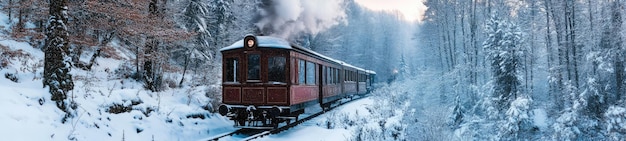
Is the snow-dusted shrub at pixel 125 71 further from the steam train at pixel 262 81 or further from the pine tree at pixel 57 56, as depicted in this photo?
the pine tree at pixel 57 56

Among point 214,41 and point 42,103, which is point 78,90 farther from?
point 214,41

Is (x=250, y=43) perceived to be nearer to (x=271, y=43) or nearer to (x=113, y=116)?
(x=271, y=43)

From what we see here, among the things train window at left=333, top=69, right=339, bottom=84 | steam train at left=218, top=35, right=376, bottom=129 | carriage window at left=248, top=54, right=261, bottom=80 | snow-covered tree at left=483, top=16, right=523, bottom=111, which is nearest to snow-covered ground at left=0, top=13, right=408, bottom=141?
steam train at left=218, top=35, right=376, bottom=129

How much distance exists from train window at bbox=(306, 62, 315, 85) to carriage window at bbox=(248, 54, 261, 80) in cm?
189

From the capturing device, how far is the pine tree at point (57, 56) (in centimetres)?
775

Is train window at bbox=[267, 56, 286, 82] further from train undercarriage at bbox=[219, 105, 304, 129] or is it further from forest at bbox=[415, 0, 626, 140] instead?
forest at bbox=[415, 0, 626, 140]

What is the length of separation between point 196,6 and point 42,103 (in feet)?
42.0

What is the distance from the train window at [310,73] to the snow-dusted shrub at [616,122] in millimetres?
9468

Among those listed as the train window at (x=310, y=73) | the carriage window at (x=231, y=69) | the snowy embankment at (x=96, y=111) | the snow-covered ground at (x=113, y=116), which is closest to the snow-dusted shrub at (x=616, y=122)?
the snow-covered ground at (x=113, y=116)

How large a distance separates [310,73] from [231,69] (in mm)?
2566

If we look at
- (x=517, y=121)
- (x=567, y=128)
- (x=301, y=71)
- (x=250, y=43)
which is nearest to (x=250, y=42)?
(x=250, y=43)

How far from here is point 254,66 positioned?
1088cm

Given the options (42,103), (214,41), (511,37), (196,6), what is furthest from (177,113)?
(214,41)

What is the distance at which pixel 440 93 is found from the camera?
26.2 meters
